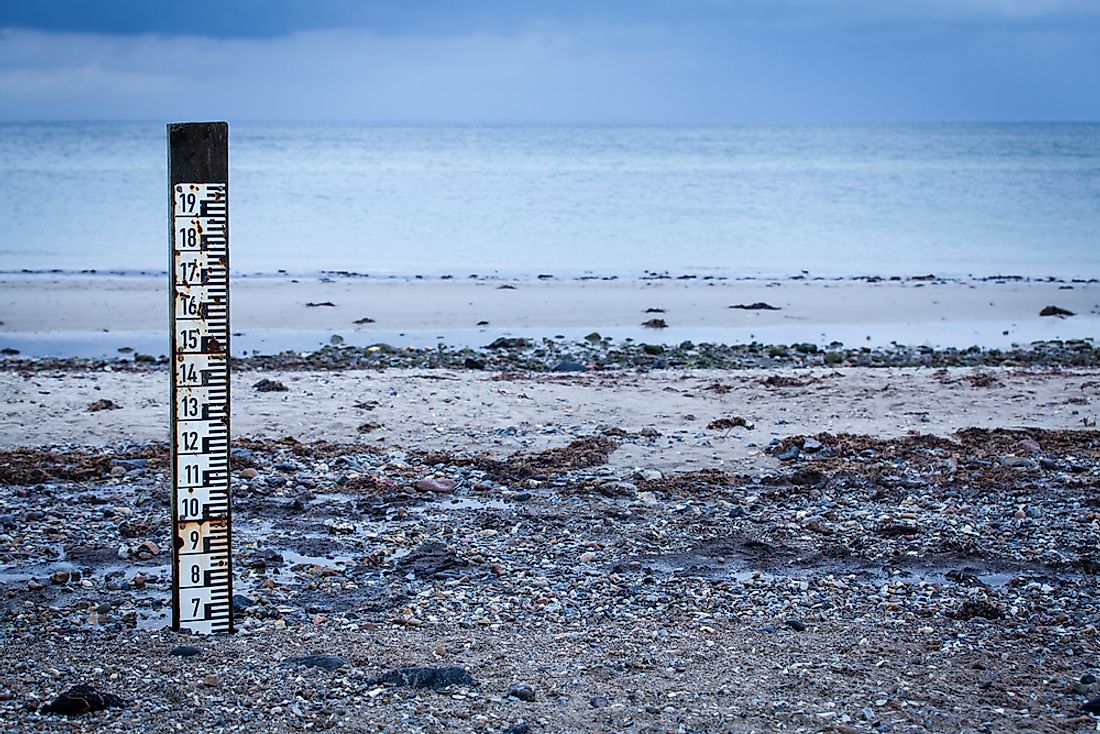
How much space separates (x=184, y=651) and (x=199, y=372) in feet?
4.08

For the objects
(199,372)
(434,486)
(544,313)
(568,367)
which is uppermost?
(199,372)

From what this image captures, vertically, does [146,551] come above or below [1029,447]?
below

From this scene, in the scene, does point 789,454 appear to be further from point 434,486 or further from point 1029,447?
point 434,486

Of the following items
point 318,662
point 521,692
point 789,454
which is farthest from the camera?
point 789,454

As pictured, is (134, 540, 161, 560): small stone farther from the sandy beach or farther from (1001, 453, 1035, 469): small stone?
(1001, 453, 1035, 469): small stone

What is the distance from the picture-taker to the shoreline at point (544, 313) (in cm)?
1809

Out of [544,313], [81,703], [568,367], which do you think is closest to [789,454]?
[568,367]

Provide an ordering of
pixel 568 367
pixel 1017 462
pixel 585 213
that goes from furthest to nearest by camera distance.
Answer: pixel 585 213 → pixel 568 367 → pixel 1017 462

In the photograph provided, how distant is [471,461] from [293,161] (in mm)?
78109

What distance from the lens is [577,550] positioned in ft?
23.6

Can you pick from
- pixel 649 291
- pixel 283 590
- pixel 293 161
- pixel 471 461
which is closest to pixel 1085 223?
pixel 649 291

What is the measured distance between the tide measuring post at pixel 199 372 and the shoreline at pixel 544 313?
11.2 metres

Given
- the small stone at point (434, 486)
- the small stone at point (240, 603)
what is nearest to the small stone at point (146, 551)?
the small stone at point (240, 603)

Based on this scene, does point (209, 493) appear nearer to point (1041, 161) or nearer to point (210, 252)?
point (210, 252)
